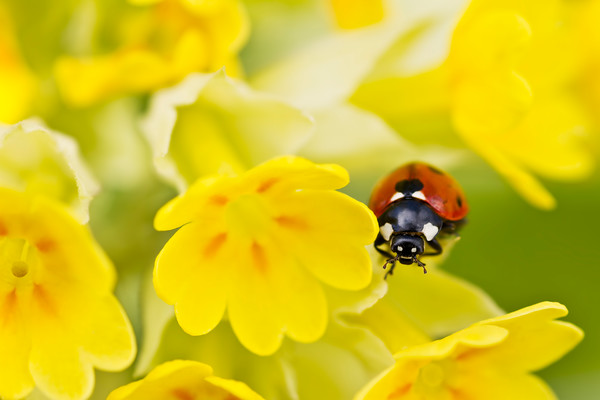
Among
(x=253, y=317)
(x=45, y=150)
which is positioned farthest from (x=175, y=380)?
(x=45, y=150)

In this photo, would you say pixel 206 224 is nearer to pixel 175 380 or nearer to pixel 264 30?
pixel 175 380

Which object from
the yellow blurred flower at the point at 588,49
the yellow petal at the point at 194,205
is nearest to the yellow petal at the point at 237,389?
the yellow petal at the point at 194,205

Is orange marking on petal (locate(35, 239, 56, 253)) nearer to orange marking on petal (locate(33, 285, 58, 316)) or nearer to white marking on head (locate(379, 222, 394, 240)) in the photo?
orange marking on petal (locate(33, 285, 58, 316))

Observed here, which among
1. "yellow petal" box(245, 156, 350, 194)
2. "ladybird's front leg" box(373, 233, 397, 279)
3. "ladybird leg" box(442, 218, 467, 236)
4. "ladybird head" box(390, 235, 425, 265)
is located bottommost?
"ladybird's front leg" box(373, 233, 397, 279)

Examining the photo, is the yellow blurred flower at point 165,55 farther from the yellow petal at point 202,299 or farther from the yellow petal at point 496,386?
the yellow petal at point 496,386

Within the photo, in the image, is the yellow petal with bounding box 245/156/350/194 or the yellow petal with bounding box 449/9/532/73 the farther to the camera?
the yellow petal with bounding box 449/9/532/73

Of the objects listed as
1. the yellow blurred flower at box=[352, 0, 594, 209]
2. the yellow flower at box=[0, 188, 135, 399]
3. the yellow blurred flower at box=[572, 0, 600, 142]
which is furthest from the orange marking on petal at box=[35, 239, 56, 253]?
the yellow blurred flower at box=[572, 0, 600, 142]

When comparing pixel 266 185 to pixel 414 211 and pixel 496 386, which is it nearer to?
pixel 414 211

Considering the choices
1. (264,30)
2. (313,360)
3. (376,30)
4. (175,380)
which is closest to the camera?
(175,380)
